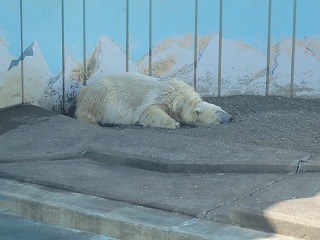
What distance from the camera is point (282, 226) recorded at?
4.23 m

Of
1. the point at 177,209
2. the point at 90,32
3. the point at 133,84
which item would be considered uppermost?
the point at 90,32

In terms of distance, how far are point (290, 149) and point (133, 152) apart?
4.32ft

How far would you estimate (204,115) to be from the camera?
24.2 ft

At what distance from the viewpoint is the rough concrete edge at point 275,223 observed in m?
4.12

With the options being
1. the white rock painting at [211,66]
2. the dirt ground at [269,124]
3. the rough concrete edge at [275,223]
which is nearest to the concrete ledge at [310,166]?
the dirt ground at [269,124]

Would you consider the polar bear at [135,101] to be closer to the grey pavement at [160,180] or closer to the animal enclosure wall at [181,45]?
the animal enclosure wall at [181,45]

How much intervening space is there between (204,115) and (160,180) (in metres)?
2.16

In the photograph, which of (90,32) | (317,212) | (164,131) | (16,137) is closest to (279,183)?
(317,212)

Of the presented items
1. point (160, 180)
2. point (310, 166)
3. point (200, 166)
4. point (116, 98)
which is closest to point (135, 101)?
point (116, 98)

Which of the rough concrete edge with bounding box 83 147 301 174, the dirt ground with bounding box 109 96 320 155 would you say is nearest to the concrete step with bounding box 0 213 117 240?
the rough concrete edge with bounding box 83 147 301 174

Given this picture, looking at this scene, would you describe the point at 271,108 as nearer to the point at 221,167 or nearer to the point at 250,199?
the point at 221,167

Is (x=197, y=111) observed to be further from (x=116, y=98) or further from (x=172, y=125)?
(x=116, y=98)

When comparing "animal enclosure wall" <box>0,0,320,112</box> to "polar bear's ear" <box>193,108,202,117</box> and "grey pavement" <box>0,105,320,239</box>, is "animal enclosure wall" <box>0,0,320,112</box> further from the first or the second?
"grey pavement" <box>0,105,320,239</box>

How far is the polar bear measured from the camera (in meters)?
7.50
